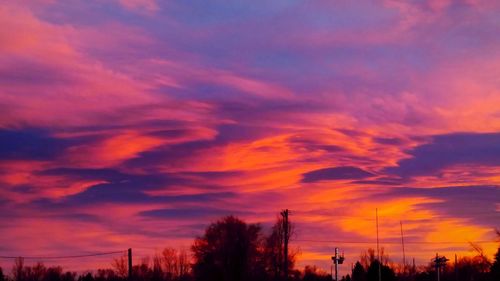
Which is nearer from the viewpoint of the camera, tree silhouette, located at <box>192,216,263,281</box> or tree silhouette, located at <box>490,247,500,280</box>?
tree silhouette, located at <box>490,247,500,280</box>

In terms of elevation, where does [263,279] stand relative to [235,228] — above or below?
below

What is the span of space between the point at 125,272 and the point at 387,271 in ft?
209

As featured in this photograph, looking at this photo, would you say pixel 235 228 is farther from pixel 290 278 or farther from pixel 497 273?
pixel 497 273

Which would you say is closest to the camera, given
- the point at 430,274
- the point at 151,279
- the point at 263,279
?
the point at 263,279

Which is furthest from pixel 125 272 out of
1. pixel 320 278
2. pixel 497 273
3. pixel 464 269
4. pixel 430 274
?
pixel 497 273

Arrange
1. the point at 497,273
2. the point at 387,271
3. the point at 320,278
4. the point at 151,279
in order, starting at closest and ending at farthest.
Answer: the point at 497,273 → the point at 387,271 → the point at 151,279 → the point at 320,278

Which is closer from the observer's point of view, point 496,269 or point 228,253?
point 496,269

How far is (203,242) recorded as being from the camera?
5241 inches

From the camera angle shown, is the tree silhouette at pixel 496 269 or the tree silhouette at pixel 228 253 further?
the tree silhouette at pixel 228 253

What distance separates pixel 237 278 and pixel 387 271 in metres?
26.5

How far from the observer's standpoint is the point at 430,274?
15538 centimetres

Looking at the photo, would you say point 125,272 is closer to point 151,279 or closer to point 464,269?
→ point 151,279

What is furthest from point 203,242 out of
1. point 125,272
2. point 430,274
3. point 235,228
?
point 430,274

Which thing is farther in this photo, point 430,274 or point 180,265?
point 180,265
